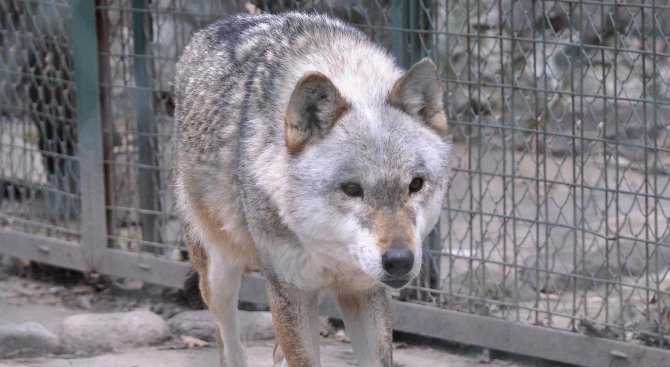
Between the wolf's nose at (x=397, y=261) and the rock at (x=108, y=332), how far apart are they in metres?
2.55

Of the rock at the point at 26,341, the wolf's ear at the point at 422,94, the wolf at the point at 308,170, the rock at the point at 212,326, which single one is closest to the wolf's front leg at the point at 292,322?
the wolf at the point at 308,170

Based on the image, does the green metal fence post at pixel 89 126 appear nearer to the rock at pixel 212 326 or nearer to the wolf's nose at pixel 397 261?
the rock at pixel 212 326

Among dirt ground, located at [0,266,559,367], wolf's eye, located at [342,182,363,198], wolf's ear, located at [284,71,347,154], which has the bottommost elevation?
dirt ground, located at [0,266,559,367]

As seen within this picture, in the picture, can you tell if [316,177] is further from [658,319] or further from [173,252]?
[173,252]

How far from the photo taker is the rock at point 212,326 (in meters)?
6.33

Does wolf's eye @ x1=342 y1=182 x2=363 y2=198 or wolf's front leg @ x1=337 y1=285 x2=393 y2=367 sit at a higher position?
wolf's eye @ x1=342 y1=182 x2=363 y2=198

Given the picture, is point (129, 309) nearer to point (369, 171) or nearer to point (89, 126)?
point (89, 126)

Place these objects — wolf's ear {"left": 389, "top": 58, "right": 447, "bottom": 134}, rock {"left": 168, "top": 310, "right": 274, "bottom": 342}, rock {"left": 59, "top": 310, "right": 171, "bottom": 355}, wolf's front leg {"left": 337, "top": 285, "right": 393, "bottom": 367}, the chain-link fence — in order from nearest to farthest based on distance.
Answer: wolf's ear {"left": 389, "top": 58, "right": 447, "bottom": 134}, wolf's front leg {"left": 337, "top": 285, "right": 393, "bottom": 367}, the chain-link fence, rock {"left": 59, "top": 310, "right": 171, "bottom": 355}, rock {"left": 168, "top": 310, "right": 274, "bottom": 342}

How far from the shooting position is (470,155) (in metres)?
5.88

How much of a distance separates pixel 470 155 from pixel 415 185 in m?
1.80

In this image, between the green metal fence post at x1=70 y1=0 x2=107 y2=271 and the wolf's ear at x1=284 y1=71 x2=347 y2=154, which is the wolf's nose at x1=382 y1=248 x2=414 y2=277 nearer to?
the wolf's ear at x1=284 y1=71 x2=347 y2=154

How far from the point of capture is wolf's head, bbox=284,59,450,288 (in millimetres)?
3979

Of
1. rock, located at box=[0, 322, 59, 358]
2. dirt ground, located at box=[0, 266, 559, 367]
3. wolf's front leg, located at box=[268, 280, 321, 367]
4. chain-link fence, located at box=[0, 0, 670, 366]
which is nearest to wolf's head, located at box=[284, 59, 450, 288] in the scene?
wolf's front leg, located at box=[268, 280, 321, 367]

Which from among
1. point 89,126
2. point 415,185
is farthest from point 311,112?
point 89,126
